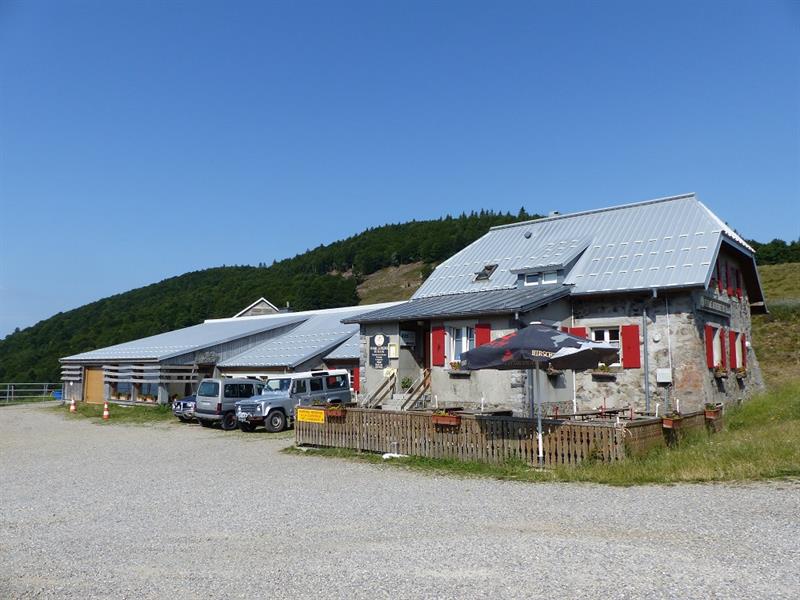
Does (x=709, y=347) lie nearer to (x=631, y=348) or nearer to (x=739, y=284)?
(x=631, y=348)

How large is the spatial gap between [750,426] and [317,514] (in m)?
12.7

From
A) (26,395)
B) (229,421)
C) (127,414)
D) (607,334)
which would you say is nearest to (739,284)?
(607,334)

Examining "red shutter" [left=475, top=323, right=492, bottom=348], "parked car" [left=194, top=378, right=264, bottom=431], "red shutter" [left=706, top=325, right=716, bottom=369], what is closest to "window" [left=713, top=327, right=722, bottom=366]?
"red shutter" [left=706, top=325, right=716, bottom=369]

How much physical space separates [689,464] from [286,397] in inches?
572

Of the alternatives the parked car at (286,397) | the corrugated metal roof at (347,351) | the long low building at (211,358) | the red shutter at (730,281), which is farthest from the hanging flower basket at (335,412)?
the red shutter at (730,281)

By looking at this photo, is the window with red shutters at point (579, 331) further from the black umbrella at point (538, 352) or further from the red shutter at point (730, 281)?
the black umbrella at point (538, 352)

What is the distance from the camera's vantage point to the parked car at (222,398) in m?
24.2

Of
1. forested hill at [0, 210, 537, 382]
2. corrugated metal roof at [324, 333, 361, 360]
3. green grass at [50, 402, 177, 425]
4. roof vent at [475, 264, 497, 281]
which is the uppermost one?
forested hill at [0, 210, 537, 382]

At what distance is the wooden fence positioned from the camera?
12.7m

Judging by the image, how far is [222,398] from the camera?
24.3m

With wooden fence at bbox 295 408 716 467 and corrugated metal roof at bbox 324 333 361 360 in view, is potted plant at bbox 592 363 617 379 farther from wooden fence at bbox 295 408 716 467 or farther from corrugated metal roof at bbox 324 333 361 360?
corrugated metal roof at bbox 324 333 361 360

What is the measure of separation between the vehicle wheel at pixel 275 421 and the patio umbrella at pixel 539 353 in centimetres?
1082

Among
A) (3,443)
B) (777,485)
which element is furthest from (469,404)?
(3,443)

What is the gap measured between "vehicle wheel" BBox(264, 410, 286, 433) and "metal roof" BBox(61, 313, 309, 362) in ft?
43.0
